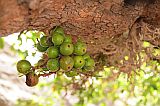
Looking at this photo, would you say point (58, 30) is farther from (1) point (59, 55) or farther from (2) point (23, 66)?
Answer: (2) point (23, 66)

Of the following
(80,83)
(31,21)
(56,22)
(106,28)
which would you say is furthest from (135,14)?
(80,83)

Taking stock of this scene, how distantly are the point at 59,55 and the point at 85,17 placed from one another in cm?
23

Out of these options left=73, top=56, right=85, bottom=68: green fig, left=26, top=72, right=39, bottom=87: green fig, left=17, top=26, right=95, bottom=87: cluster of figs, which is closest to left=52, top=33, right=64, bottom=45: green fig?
left=17, top=26, right=95, bottom=87: cluster of figs

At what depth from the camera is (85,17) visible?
1.73 m

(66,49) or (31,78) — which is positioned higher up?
(66,49)

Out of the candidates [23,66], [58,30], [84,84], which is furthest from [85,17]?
[84,84]

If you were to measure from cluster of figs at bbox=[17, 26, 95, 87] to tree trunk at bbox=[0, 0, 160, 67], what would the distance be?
0.22 ft

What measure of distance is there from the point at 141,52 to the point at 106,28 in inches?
22.2

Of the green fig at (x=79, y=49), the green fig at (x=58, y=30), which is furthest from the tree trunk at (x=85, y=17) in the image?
the green fig at (x=79, y=49)

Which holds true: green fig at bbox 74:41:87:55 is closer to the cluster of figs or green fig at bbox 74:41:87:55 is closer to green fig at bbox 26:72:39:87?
the cluster of figs

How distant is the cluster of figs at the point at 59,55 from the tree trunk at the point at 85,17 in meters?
0.07

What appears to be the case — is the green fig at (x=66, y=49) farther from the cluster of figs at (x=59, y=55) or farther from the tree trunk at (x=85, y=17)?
the tree trunk at (x=85, y=17)

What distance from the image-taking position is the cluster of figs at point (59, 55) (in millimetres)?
1595

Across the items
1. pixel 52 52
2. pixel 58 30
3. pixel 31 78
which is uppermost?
pixel 58 30
